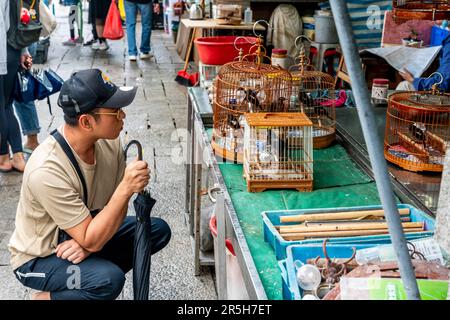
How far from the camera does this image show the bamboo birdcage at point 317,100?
3.58m

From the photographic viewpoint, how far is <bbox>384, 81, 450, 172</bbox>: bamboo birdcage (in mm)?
3156

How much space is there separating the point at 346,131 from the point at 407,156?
561 millimetres

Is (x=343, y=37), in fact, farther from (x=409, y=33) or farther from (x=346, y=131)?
(x=409, y=33)

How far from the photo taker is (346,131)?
3.71 m

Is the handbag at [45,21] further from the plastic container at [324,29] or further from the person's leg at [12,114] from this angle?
the plastic container at [324,29]

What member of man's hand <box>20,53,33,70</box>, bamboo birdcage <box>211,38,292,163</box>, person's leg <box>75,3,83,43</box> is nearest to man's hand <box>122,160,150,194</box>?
bamboo birdcage <box>211,38,292,163</box>

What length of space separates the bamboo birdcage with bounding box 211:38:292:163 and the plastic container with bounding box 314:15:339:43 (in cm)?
470

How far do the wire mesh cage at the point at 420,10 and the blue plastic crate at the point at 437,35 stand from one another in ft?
7.34

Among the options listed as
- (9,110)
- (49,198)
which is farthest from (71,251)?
(9,110)

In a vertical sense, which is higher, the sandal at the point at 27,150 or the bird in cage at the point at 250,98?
the bird in cage at the point at 250,98

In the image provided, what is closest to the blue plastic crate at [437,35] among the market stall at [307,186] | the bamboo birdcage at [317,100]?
the market stall at [307,186]

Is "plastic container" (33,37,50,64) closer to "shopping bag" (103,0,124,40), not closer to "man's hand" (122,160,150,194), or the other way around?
"shopping bag" (103,0,124,40)

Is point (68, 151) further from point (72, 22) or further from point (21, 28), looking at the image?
point (72, 22)
